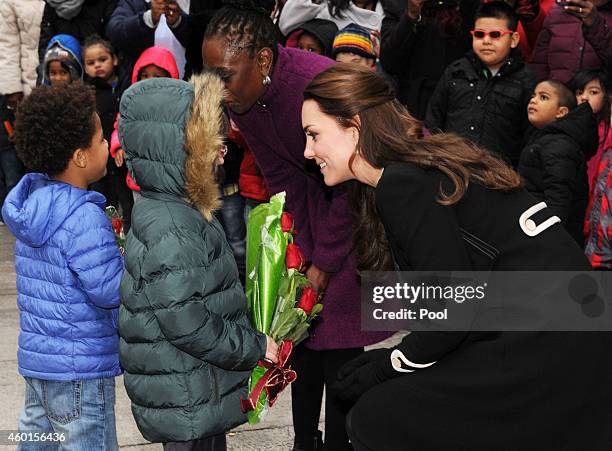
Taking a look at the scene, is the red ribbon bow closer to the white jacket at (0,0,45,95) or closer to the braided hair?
the braided hair

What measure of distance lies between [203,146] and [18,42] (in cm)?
678

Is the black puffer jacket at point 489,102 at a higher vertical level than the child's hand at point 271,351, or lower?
higher

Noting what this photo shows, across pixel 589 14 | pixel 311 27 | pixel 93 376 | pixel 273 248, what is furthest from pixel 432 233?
pixel 311 27

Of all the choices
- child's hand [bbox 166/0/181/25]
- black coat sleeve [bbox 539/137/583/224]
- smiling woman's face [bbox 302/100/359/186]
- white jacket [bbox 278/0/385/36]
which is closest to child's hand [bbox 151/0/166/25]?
child's hand [bbox 166/0/181/25]

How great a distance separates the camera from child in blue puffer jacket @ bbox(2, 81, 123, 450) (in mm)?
3451

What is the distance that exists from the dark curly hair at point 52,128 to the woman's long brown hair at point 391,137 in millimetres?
1009

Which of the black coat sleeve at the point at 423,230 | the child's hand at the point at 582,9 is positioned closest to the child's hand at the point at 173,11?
the child's hand at the point at 582,9

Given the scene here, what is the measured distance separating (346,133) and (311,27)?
4.01 m

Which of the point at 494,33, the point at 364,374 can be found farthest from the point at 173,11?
the point at 364,374

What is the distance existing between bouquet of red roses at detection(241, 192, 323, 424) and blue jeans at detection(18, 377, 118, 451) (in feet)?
1.99

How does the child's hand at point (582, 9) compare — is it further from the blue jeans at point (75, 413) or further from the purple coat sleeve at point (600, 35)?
the blue jeans at point (75, 413)

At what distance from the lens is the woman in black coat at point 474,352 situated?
2.61 metres

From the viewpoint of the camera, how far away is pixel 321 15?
276 inches

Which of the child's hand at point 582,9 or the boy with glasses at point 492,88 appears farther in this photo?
the boy with glasses at point 492,88
